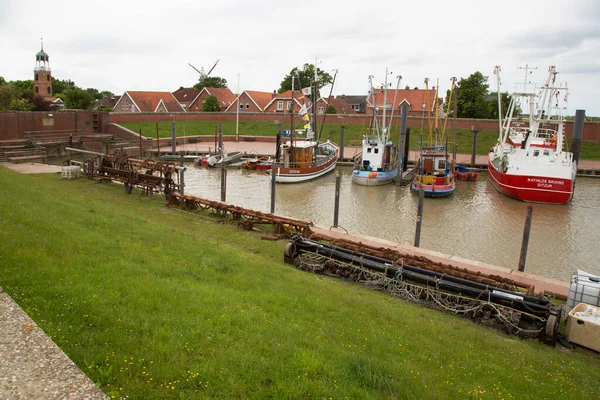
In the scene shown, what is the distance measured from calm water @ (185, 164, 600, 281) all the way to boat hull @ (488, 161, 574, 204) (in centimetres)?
56

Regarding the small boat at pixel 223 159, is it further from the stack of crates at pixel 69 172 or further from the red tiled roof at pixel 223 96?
the red tiled roof at pixel 223 96

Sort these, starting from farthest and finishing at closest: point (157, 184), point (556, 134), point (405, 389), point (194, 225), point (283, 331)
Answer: point (556, 134)
point (157, 184)
point (194, 225)
point (283, 331)
point (405, 389)

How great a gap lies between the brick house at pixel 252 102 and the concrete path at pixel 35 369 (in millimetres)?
73722

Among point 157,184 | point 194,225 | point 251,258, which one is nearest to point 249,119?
point 157,184

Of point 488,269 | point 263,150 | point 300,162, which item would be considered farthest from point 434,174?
point 263,150

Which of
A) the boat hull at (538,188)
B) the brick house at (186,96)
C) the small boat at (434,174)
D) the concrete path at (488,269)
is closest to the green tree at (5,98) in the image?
the brick house at (186,96)

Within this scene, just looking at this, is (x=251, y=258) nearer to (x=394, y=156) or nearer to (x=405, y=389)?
(x=405, y=389)

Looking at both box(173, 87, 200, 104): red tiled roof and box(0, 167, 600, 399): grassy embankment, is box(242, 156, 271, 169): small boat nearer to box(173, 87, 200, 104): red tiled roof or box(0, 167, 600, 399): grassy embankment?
box(0, 167, 600, 399): grassy embankment

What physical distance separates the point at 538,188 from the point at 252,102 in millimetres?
57533

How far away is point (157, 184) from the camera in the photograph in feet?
64.3

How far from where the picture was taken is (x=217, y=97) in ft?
263

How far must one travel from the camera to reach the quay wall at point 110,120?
37281mm

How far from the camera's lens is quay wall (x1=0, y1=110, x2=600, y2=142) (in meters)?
37.3

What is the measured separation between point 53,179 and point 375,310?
19.3 metres
